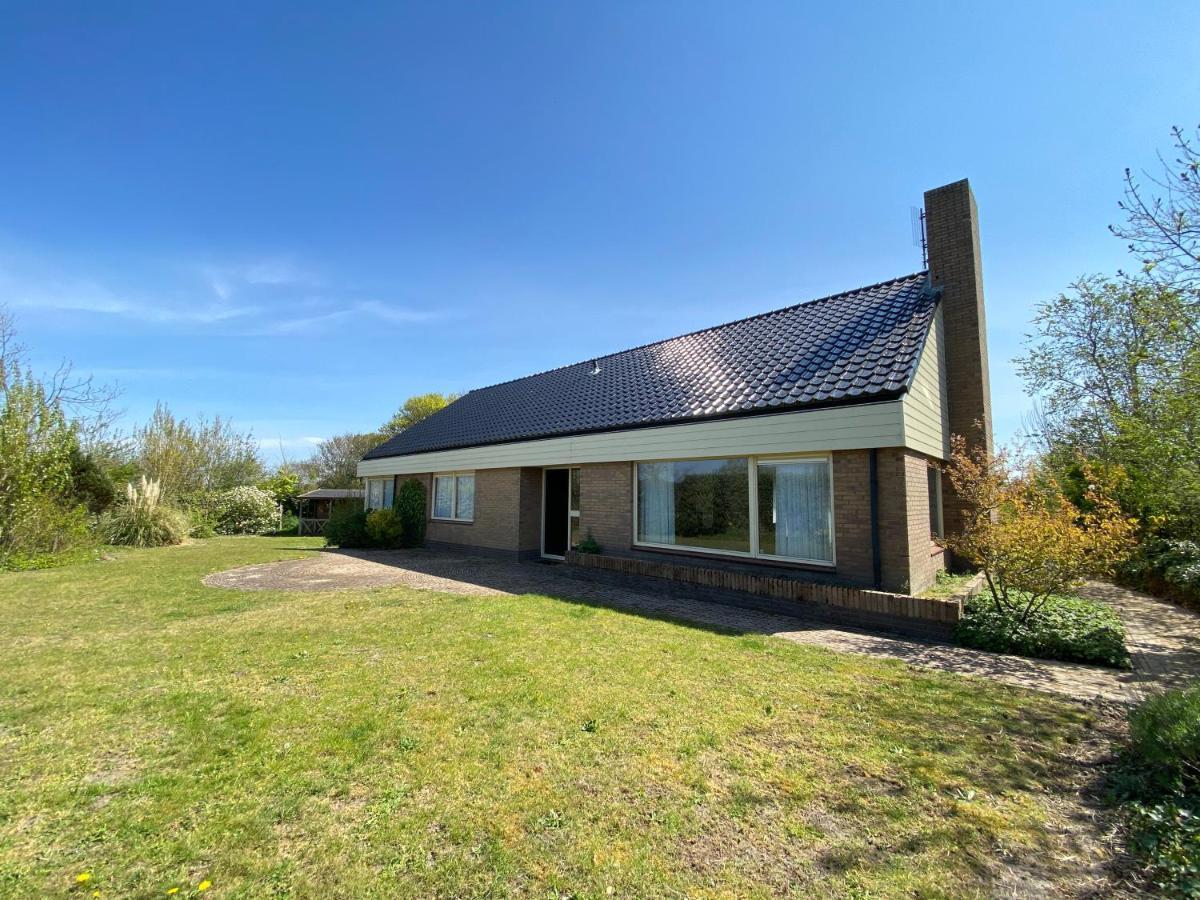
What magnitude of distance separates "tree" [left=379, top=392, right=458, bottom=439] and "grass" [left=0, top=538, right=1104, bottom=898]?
35285mm

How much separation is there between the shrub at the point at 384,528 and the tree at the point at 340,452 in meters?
23.0

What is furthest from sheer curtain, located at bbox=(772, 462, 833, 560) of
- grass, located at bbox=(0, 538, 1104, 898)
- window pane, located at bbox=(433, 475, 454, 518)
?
window pane, located at bbox=(433, 475, 454, 518)

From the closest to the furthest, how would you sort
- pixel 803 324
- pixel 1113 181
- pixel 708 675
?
pixel 708 675 < pixel 1113 181 < pixel 803 324

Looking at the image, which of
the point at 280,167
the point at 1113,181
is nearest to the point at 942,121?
the point at 1113,181

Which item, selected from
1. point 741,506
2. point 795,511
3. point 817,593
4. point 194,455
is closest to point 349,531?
point 194,455

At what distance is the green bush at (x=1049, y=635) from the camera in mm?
5910

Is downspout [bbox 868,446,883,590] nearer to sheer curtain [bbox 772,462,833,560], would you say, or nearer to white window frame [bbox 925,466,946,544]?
sheer curtain [bbox 772,462,833,560]

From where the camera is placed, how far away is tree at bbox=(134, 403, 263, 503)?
21.2 metres

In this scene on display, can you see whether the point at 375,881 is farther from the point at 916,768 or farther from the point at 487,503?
the point at 487,503

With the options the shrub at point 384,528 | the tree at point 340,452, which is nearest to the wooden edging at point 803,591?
the shrub at point 384,528

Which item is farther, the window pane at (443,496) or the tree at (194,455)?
the tree at (194,455)

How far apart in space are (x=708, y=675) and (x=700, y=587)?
12.9 ft

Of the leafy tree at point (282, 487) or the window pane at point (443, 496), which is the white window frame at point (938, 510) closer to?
the window pane at point (443, 496)

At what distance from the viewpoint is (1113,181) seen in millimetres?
5555
